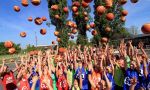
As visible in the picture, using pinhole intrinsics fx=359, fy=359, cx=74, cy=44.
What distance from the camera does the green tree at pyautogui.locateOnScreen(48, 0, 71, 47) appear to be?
115ft

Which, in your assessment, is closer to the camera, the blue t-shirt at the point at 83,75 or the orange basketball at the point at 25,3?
the blue t-shirt at the point at 83,75

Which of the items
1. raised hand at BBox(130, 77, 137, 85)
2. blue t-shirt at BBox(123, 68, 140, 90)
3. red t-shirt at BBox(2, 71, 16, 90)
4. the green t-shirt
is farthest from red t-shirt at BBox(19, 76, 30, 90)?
raised hand at BBox(130, 77, 137, 85)

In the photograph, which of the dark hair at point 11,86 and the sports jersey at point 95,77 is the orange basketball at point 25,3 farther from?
the sports jersey at point 95,77

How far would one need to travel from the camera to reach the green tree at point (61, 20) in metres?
35.2

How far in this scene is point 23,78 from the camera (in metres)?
9.20

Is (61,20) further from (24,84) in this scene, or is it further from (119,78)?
(24,84)

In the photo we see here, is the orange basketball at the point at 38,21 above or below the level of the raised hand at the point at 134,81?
above

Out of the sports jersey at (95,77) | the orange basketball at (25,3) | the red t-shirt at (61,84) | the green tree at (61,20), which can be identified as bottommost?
the red t-shirt at (61,84)

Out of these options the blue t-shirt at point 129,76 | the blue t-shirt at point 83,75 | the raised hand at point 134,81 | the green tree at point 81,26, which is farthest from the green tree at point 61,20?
the raised hand at point 134,81

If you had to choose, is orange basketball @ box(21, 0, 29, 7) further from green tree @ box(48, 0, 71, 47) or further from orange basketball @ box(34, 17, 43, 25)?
green tree @ box(48, 0, 71, 47)

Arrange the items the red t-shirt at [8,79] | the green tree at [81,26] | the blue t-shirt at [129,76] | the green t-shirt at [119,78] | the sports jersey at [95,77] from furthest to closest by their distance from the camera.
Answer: the green tree at [81,26], the red t-shirt at [8,79], the green t-shirt at [119,78], the sports jersey at [95,77], the blue t-shirt at [129,76]

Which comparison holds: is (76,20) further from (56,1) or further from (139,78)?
(139,78)

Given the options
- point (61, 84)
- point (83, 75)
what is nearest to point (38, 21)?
point (61, 84)

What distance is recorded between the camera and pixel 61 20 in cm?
3678
